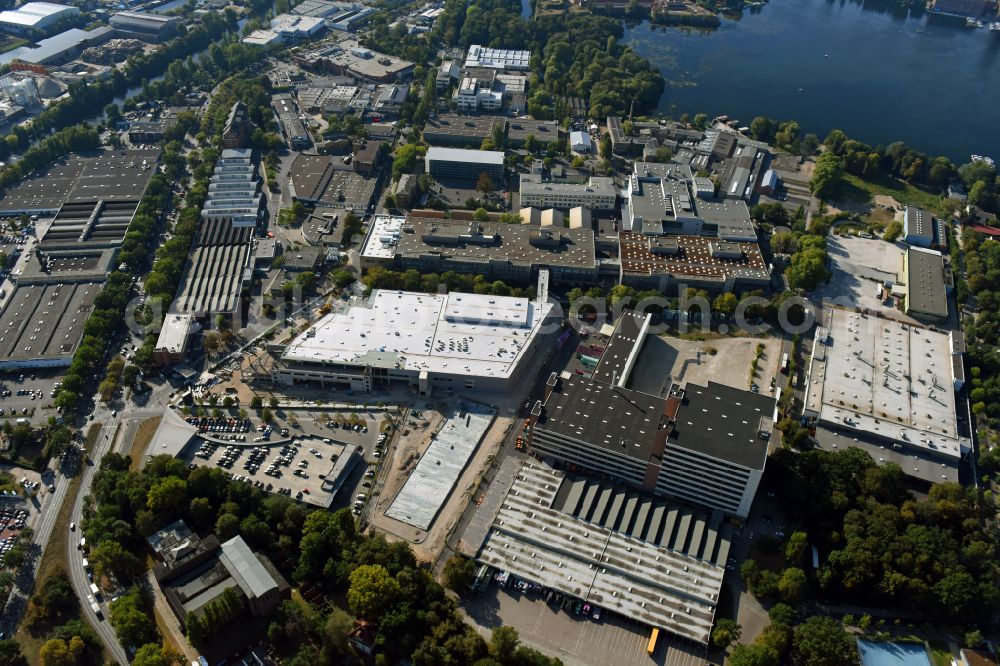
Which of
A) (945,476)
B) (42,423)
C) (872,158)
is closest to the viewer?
(945,476)

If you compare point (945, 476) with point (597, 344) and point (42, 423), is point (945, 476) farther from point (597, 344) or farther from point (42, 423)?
point (42, 423)

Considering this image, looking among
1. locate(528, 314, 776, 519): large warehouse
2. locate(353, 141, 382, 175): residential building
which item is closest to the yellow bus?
locate(528, 314, 776, 519): large warehouse

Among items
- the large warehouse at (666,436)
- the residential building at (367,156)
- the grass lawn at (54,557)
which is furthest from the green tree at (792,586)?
the residential building at (367,156)

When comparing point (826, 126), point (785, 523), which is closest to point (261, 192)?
point (785, 523)

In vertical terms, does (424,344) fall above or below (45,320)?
above

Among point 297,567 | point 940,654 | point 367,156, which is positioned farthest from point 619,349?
point 367,156

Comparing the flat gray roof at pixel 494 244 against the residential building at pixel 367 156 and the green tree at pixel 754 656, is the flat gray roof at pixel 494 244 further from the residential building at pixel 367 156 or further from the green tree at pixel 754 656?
the green tree at pixel 754 656

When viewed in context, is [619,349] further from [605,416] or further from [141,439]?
[141,439]
